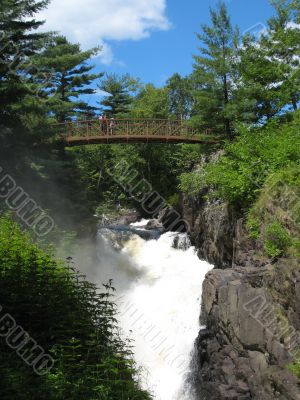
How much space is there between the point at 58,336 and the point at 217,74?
629 inches

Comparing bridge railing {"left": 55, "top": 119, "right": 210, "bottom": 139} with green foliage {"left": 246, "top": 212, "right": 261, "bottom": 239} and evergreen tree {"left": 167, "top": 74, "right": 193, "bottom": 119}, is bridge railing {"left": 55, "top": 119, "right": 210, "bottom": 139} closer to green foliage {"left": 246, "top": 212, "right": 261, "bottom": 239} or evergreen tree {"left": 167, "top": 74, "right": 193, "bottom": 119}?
green foliage {"left": 246, "top": 212, "right": 261, "bottom": 239}

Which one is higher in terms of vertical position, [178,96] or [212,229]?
[178,96]

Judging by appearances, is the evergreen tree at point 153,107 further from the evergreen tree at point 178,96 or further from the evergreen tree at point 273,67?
the evergreen tree at point 178,96

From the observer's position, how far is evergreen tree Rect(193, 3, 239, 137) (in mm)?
19438

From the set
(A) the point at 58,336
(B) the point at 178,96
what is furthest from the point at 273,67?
(B) the point at 178,96

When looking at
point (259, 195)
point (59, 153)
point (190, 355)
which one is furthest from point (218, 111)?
point (190, 355)

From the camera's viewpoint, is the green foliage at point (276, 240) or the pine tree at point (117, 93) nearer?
the green foliage at point (276, 240)

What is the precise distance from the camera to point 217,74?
19625 mm

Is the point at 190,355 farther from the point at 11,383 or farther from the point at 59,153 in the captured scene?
the point at 59,153

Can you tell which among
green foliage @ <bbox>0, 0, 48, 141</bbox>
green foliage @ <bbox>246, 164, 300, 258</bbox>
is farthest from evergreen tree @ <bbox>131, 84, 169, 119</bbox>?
green foliage @ <bbox>246, 164, 300, 258</bbox>

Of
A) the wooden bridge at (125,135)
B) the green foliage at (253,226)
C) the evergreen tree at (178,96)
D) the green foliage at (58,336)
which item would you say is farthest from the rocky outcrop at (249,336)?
the evergreen tree at (178,96)

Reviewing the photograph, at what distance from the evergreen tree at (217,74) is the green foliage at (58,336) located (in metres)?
13.9

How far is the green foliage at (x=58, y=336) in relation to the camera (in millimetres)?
5188

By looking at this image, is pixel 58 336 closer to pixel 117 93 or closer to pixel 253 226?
pixel 253 226
